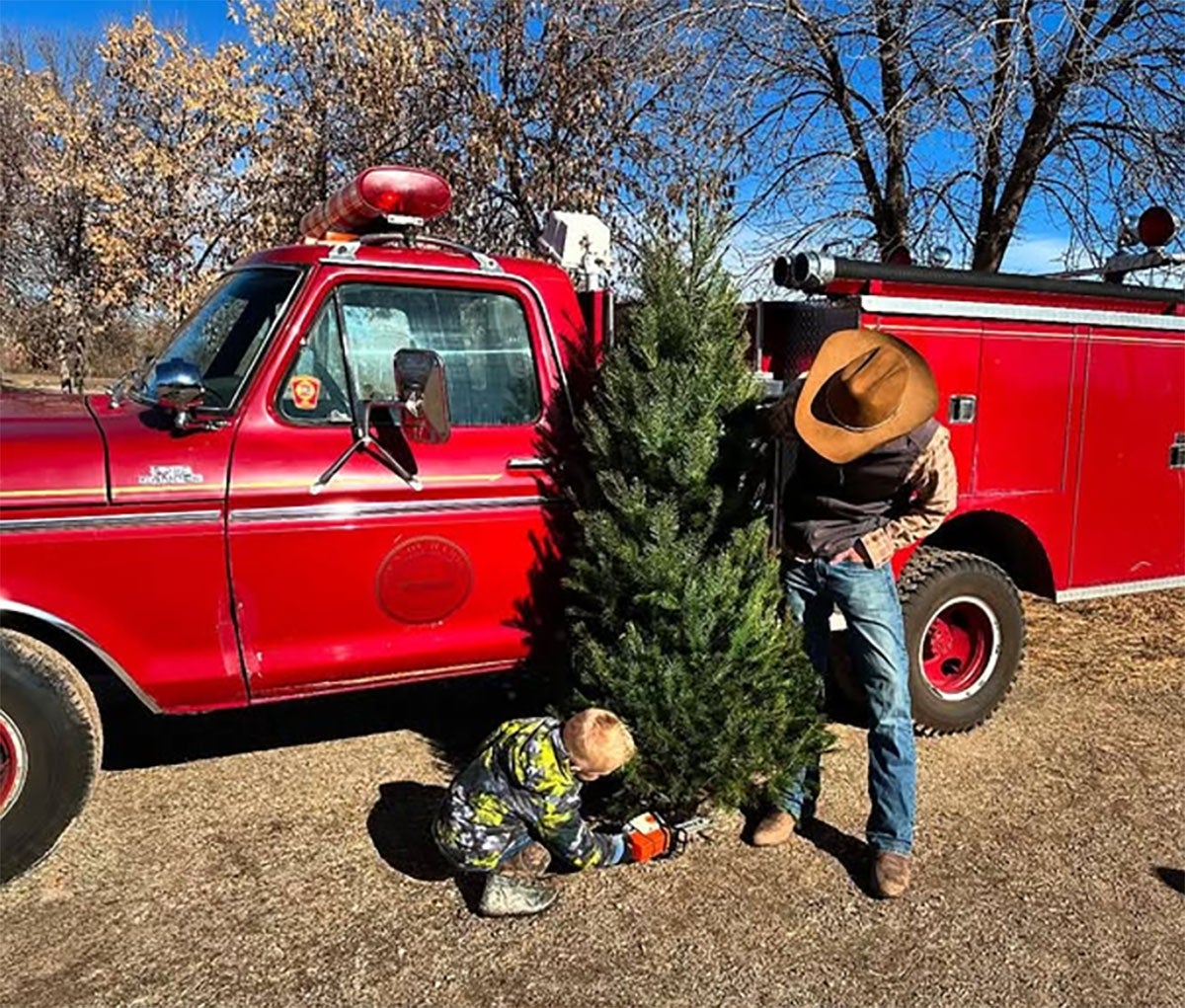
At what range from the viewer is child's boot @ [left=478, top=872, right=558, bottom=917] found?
11.0 ft

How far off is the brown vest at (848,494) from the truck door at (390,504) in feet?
3.30

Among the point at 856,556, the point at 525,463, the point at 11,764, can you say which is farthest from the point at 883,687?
the point at 11,764

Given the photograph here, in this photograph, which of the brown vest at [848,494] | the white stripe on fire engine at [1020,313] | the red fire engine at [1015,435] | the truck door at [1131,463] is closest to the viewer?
the brown vest at [848,494]

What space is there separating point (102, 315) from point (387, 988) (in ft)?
51.4

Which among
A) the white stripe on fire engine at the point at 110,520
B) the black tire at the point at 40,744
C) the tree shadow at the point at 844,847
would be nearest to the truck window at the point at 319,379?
the white stripe on fire engine at the point at 110,520

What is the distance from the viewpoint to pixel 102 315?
16438 mm

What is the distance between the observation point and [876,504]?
3684 mm

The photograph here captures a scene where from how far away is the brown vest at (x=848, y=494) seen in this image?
3572 millimetres

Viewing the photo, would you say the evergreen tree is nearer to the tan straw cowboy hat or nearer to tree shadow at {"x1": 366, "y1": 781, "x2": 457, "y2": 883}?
the tan straw cowboy hat

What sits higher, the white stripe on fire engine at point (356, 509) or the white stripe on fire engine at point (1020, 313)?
the white stripe on fire engine at point (1020, 313)

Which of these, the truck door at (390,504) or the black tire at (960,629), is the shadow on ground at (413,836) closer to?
the truck door at (390,504)

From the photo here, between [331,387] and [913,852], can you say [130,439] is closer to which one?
[331,387]

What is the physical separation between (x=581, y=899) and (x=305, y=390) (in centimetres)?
197

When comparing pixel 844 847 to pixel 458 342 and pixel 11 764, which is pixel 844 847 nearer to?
pixel 458 342
